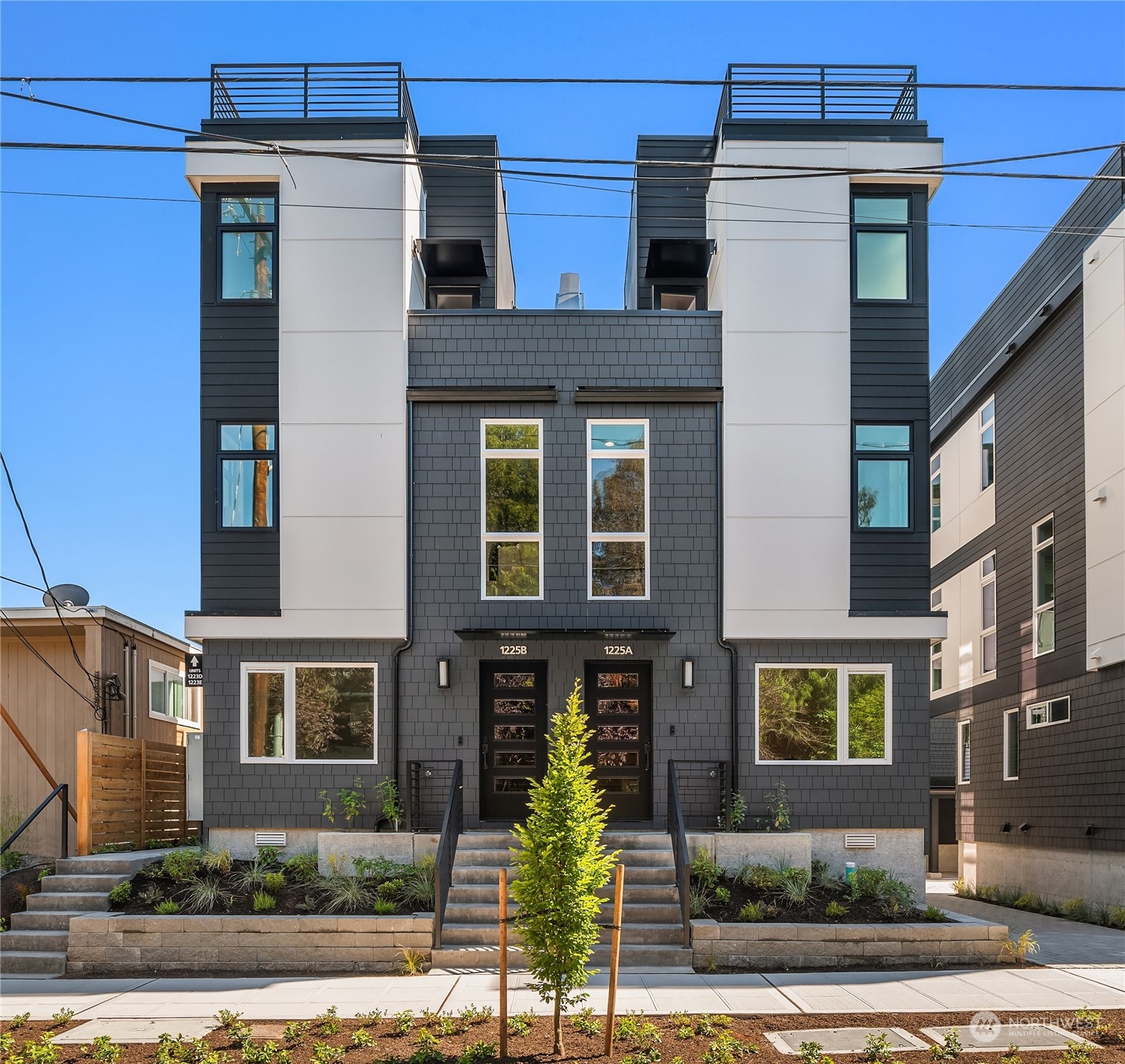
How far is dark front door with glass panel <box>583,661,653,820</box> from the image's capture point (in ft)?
45.9

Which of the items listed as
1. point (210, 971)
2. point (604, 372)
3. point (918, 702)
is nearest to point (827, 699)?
point (918, 702)

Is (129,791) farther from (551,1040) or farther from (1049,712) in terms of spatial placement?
(1049,712)

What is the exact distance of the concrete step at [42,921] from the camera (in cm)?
1148

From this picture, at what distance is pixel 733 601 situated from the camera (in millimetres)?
13820

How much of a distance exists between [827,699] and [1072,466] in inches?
240

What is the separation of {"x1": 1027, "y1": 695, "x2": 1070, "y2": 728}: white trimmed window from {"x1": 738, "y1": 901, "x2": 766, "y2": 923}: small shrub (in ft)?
26.2

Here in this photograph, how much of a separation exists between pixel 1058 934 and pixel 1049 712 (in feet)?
16.0

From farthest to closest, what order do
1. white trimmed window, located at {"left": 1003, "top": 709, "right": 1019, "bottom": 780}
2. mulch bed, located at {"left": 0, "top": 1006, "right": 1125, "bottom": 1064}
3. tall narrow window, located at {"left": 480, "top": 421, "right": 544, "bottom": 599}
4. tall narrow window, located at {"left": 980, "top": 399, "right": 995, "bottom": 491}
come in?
tall narrow window, located at {"left": 980, "top": 399, "right": 995, "bottom": 491} < white trimmed window, located at {"left": 1003, "top": 709, "right": 1019, "bottom": 780} < tall narrow window, located at {"left": 480, "top": 421, "right": 544, "bottom": 599} < mulch bed, located at {"left": 0, "top": 1006, "right": 1125, "bottom": 1064}

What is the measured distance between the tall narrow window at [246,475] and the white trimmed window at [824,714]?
6.33 metres

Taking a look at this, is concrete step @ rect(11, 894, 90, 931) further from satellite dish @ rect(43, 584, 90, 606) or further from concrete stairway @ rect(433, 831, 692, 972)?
satellite dish @ rect(43, 584, 90, 606)

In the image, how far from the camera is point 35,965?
35.8 ft

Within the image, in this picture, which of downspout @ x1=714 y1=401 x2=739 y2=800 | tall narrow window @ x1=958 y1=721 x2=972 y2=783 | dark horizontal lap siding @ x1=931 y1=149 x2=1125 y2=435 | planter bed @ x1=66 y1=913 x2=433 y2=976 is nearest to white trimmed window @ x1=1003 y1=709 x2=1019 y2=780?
tall narrow window @ x1=958 y1=721 x2=972 y2=783

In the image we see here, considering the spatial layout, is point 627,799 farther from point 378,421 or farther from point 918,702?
point 378,421

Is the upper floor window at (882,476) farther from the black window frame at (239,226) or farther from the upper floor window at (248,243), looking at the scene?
the upper floor window at (248,243)
